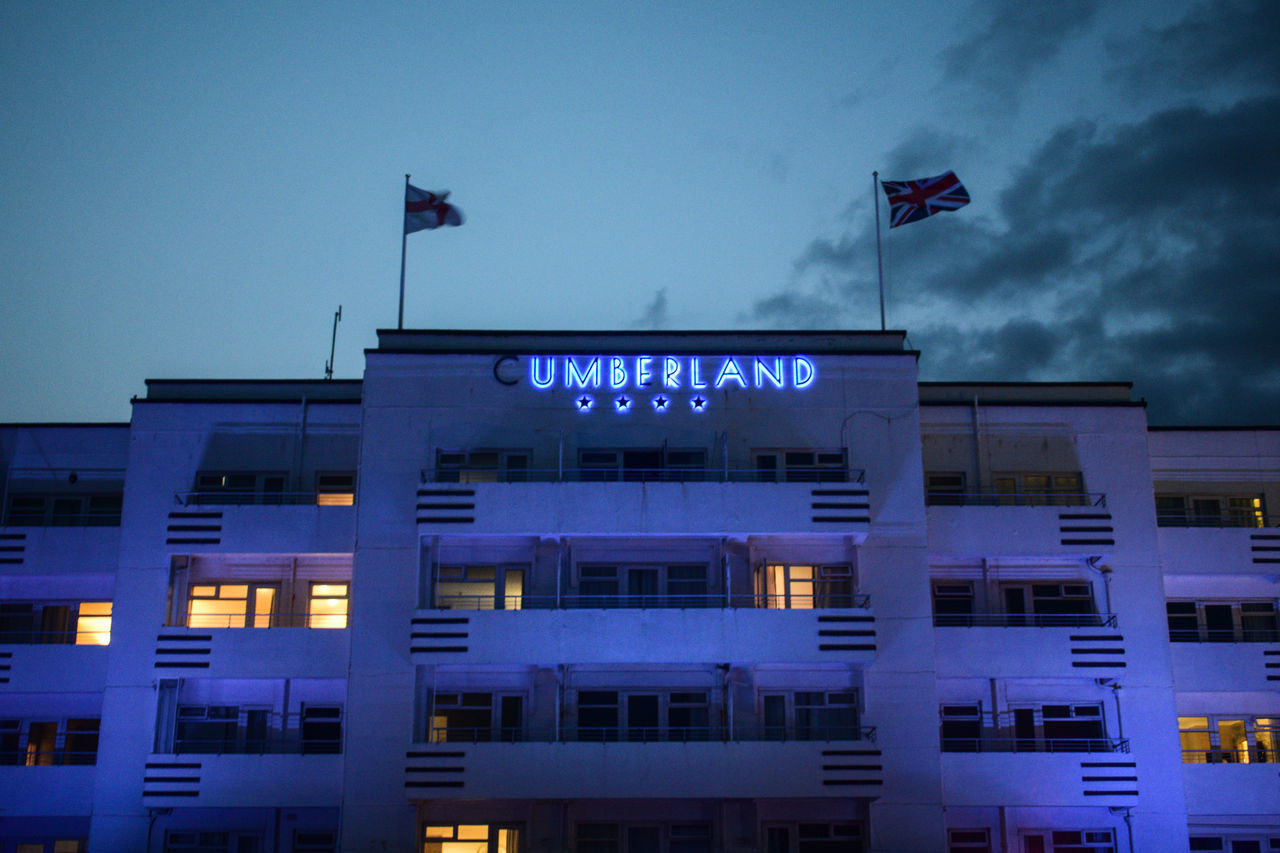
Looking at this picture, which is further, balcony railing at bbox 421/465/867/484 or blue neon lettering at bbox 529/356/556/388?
blue neon lettering at bbox 529/356/556/388

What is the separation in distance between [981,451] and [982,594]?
4827mm

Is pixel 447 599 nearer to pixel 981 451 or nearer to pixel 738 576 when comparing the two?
pixel 738 576

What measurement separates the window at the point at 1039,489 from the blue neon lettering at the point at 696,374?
10.7 metres

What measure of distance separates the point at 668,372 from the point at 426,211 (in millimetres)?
9974

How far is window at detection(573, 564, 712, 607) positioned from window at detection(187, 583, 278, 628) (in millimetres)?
10625

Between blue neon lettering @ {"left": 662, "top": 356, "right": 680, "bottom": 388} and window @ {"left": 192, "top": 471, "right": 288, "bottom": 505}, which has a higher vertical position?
blue neon lettering @ {"left": 662, "top": 356, "right": 680, "bottom": 388}

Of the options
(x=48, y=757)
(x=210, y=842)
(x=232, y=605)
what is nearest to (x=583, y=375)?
(x=232, y=605)

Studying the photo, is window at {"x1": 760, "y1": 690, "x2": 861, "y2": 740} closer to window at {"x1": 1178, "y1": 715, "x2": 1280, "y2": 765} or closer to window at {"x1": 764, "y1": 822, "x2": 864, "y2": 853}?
window at {"x1": 764, "y1": 822, "x2": 864, "y2": 853}

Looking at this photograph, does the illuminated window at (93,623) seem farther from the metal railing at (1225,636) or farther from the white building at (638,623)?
the metal railing at (1225,636)

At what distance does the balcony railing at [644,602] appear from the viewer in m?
37.4

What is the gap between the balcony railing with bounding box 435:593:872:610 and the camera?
3738 centimetres

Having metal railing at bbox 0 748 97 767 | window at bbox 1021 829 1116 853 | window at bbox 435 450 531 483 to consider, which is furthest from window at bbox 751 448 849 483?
metal railing at bbox 0 748 97 767

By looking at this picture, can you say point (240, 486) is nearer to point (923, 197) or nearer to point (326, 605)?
point (326, 605)

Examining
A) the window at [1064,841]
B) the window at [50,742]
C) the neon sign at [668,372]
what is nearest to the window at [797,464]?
the neon sign at [668,372]
